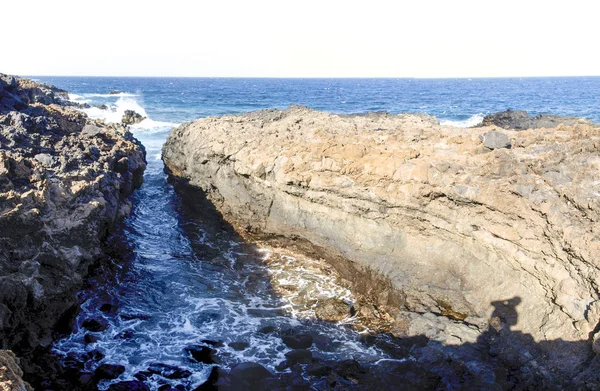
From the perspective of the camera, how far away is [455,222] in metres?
11.1

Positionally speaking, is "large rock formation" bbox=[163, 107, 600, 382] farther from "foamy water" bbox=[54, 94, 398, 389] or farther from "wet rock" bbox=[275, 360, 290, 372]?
"wet rock" bbox=[275, 360, 290, 372]

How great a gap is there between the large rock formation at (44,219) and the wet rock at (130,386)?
82.9 inches

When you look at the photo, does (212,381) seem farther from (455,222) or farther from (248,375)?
(455,222)

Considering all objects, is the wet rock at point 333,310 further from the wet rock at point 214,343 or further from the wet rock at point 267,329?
the wet rock at point 214,343

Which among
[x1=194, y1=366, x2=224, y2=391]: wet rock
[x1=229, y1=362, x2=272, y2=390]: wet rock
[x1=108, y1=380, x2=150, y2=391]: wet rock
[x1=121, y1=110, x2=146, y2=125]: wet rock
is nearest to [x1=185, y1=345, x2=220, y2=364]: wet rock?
[x1=194, y1=366, x2=224, y2=391]: wet rock

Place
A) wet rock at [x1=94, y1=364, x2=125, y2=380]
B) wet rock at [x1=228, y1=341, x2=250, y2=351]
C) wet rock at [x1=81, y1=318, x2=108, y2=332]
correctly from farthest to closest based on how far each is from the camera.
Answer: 1. wet rock at [x1=81, y1=318, x2=108, y2=332]
2. wet rock at [x1=228, y1=341, x2=250, y2=351]
3. wet rock at [x1=94, y1=364, x2=125, y2=380]

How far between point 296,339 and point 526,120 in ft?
66.1

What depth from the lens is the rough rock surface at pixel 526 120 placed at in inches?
821

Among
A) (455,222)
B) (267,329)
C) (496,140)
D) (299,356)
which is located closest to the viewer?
(299,356)

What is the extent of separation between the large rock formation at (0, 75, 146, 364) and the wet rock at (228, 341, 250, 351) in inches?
162

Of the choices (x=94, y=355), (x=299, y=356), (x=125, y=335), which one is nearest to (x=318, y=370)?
(x=299, y=356)

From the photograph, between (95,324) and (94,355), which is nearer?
(94,355)

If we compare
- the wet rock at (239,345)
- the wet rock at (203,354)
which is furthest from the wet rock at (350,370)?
the wet rock at (203,354)

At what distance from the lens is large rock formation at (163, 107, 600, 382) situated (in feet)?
29.9
